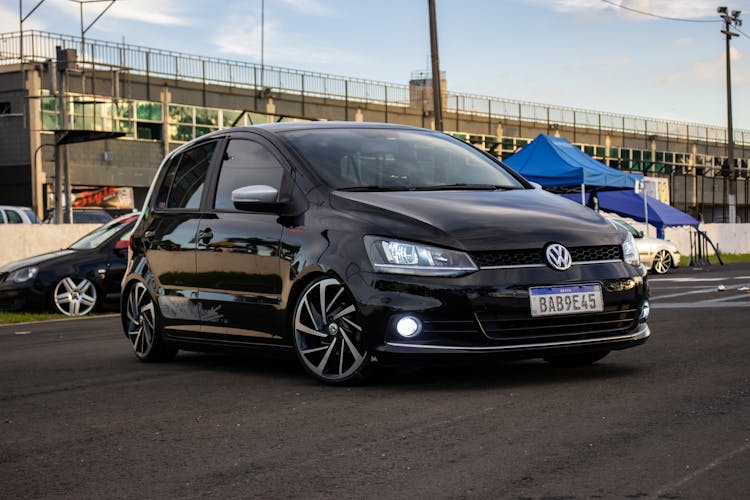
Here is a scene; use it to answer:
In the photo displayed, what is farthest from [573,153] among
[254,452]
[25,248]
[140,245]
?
[254,452]

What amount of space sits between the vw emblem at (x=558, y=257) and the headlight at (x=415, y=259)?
0.46 meters

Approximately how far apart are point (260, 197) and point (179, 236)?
134cm

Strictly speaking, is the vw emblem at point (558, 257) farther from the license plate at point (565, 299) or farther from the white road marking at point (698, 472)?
the white road marking at point (698, 472)

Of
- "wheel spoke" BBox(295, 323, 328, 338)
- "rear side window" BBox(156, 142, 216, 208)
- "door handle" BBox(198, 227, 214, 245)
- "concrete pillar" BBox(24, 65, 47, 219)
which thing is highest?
"concrete pillar" BBox(24, 65, 47, 219)

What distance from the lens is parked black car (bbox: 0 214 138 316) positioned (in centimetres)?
1702

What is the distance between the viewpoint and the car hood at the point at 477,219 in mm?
6965

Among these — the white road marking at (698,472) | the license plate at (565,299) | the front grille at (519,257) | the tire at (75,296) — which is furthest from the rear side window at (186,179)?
the tire at (75,296)

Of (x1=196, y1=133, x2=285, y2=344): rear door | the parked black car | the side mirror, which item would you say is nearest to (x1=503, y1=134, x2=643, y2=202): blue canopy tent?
the parked black car

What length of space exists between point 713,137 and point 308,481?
85.0 meters

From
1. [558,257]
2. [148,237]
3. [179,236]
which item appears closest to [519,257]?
[558,257]

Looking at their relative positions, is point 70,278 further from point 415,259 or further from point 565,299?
point 565,299

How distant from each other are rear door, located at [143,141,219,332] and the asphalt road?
1.49 feet

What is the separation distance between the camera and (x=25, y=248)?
21.4 metres

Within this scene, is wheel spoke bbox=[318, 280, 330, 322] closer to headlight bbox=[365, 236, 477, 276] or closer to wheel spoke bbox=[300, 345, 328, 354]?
wheel spoke bbox=[300, 345, 328, 354]
